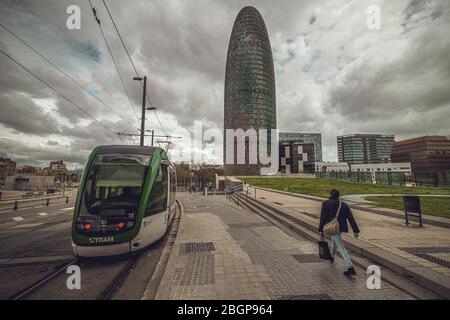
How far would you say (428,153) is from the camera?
11338 centimetres

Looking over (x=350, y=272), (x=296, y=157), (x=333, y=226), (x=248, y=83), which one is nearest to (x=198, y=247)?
(x=333, y=226)

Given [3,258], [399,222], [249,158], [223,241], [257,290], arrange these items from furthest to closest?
1. [249,158]
2. [399,222]
3. [223,241]
4. [3,258]
5. [257,290]

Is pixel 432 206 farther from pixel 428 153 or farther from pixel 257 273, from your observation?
pixel 428 153

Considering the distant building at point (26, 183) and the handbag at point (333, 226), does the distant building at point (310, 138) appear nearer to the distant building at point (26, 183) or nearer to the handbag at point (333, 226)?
the distant building at point (26, 183)

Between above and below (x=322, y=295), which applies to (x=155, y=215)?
above

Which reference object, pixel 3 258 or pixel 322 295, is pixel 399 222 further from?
pixel 3 258

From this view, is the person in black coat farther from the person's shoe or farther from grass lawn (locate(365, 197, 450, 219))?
grass lawn (locate(365, 197, 450, 219))

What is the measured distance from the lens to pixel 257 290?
3.96 m

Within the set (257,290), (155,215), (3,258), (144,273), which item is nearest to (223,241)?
(155,215)

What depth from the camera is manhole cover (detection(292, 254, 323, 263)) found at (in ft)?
17.6

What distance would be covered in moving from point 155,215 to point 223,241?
8.26 feet

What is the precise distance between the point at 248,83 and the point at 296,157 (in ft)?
168

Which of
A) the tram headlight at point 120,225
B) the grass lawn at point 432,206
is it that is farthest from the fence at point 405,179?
the tram headlight at point 120,225
